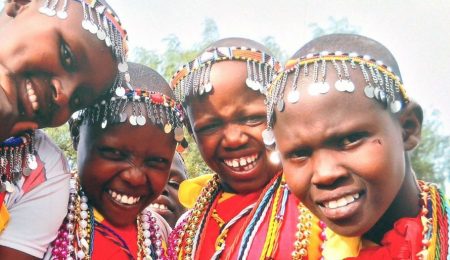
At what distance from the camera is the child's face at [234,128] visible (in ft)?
9.07

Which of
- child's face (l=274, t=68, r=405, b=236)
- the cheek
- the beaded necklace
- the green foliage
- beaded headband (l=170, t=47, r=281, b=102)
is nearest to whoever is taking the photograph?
child's face (l=274, t=68, r=405, b=236)

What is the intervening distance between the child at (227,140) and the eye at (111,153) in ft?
1.36

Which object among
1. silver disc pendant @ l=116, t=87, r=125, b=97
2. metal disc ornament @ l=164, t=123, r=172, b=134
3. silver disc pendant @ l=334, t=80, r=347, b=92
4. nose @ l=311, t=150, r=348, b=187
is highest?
silver disc pendant @ l=334, t=80, r=347, b=92

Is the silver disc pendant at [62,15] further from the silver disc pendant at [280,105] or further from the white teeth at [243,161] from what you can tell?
the white teeth at [243,161]

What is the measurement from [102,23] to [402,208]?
1.31 m

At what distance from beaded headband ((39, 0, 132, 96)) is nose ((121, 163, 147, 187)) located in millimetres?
448

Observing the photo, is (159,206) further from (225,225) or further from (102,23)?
(102,23)

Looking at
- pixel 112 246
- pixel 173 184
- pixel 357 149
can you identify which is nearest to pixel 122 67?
pixel 112 246

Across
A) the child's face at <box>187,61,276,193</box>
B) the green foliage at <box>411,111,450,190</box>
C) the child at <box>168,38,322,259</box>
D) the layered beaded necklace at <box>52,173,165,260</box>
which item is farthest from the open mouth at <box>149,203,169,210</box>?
the green foliage at <box>411,111,450,190</box>

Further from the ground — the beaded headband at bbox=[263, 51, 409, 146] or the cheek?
the beaded headband at bbox=[263, 51, 409, 146]

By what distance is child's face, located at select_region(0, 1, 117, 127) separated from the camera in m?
1.94

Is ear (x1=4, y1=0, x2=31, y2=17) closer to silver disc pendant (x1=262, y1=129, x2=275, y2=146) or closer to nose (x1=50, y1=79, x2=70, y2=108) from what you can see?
nose (x1=50, y1=79, x2=70, y2=108)

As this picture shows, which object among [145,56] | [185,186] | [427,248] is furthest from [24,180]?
[145,56]

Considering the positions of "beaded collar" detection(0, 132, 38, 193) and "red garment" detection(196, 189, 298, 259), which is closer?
"beaded collar" detection(0, 132, 38, 193)
